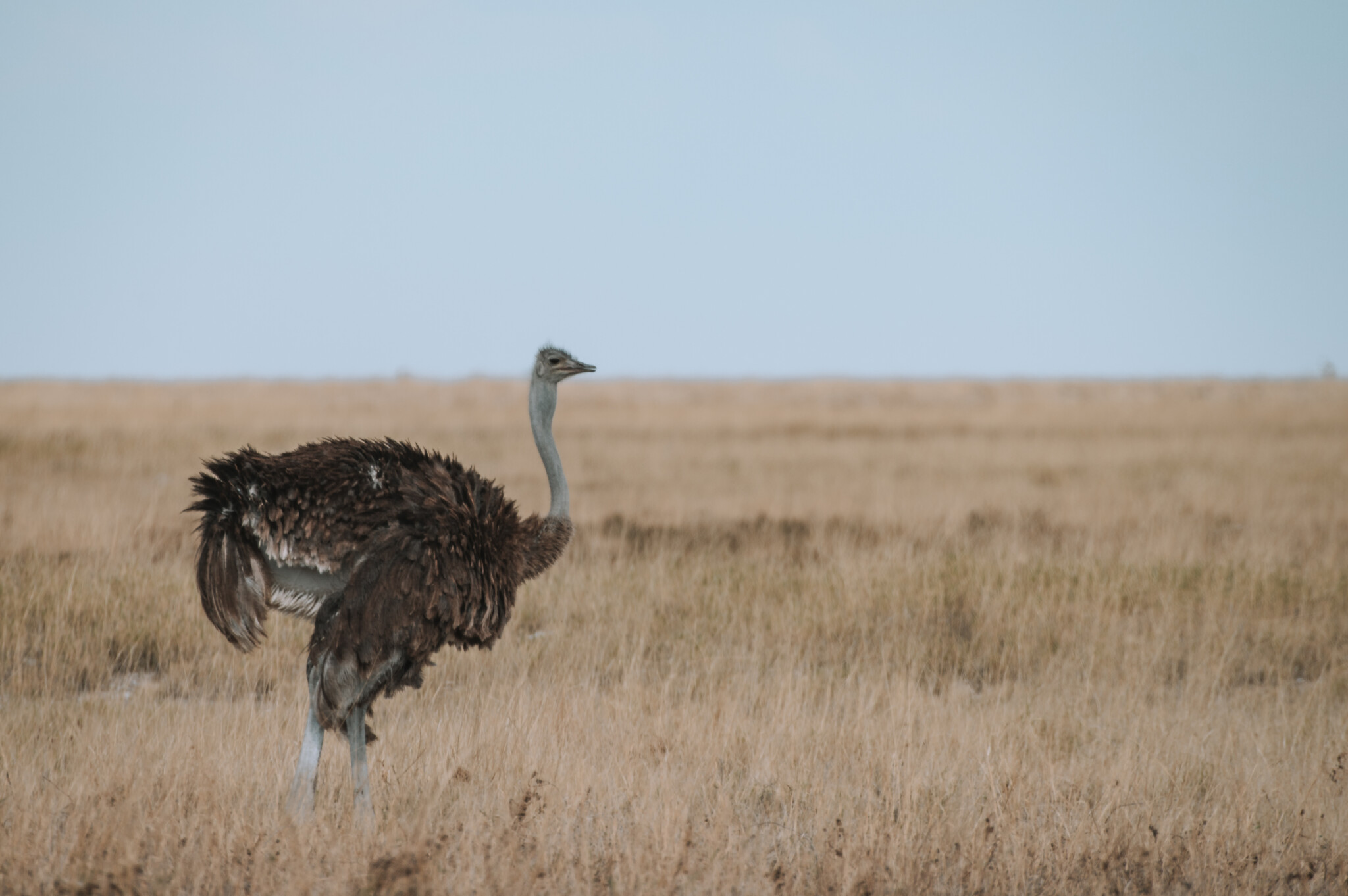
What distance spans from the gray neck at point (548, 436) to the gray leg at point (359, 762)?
1.23 metres

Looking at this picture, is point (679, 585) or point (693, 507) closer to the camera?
point (679, 585)

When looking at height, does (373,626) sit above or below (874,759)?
above

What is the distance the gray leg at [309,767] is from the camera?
4.29m

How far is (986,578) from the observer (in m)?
9.21

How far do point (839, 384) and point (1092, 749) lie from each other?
7213 centimetres

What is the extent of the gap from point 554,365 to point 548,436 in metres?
0.36

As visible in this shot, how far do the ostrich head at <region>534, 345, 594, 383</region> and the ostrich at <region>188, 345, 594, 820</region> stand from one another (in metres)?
0.83

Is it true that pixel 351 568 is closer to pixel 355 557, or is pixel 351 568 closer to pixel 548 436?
pixel 355 557

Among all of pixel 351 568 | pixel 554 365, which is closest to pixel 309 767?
pixel 351 568

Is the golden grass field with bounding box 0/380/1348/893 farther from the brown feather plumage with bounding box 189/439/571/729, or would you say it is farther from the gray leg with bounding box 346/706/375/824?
the brown feather plumage with bounding box 189/439/571/729

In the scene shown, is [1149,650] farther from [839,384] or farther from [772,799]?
[839,384]

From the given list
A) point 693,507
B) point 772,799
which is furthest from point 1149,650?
point 693,507

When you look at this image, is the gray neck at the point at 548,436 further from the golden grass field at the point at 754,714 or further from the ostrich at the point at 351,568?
the golden grass field at the point at 754,714

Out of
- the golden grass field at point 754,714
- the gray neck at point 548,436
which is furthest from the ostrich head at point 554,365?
the golden grass field at point 754,714
